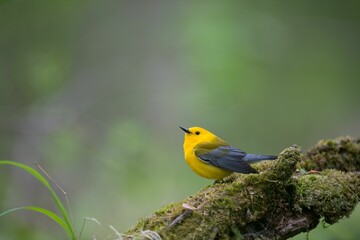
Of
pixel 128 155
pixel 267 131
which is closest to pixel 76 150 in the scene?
pixel 128 155

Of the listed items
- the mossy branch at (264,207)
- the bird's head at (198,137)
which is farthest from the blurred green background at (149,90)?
the bird's head at (198,137)

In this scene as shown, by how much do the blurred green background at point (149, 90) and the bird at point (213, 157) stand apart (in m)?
0.96

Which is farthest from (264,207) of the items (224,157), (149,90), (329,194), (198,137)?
(149,90)

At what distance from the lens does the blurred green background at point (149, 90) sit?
9109 millimetres

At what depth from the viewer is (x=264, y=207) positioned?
365 cm

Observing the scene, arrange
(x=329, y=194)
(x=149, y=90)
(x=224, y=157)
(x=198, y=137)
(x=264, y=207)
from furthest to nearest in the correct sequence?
(x=149, y=90) < (x=198, y=137) < (x=224, y=157) < (x=329, y=194) < (x=264, y=207)

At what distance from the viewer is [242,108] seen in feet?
48.6

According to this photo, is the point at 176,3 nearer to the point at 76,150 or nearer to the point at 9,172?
the point at 76,150

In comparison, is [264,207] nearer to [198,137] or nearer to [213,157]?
[213,157]

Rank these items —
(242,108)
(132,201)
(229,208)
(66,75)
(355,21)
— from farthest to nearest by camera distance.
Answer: (242,108)
(355,21)
(66,75)
(132,201)
(229,208)

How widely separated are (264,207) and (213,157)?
169cm

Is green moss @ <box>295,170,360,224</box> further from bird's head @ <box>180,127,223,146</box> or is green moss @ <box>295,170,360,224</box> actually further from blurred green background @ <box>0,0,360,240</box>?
bird's head @ <box>180,127,223,146</box>

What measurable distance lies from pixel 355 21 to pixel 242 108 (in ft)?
11.4

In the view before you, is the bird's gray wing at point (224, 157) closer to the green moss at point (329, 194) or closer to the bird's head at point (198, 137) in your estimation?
the bird's head at point (198, 137)
